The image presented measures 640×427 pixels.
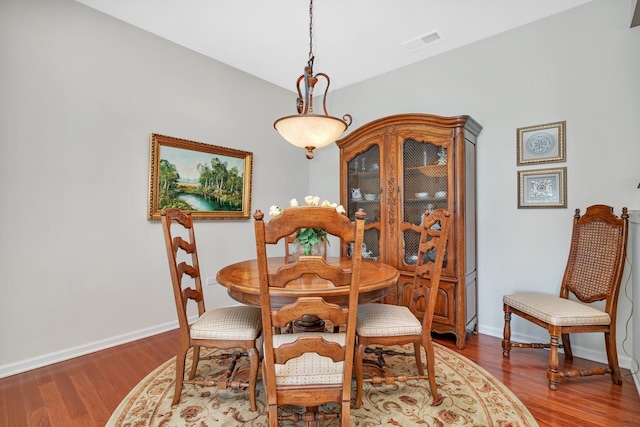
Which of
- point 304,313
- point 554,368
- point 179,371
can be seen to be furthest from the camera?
point 554,368

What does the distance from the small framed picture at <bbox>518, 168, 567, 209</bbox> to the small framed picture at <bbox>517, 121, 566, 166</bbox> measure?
0.10m

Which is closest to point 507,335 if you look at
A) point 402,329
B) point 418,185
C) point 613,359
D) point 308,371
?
point 613,359

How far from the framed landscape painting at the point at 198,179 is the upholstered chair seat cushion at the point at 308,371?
207cm

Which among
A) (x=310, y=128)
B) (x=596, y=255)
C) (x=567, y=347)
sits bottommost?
(x=567, y=347)

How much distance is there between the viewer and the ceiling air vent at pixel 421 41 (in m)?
2.81

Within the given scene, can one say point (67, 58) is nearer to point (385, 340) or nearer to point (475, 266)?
point (385, 340)

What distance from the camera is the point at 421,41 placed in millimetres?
2898

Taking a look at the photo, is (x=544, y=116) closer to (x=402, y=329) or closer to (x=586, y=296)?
(x=586, y=296)

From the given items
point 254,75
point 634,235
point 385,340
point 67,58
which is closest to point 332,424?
point 385,340

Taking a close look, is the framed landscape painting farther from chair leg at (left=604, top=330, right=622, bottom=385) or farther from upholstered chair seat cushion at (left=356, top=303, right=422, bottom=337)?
chair leg at (left=604, top=330, right=622, bottom=385)

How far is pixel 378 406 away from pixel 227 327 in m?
0.95

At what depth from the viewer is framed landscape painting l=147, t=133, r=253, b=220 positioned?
2826 millimetres

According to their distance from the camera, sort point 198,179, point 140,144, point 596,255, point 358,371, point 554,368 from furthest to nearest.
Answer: point 198,179, point 140,144, point 596,255, point 554,368, point 358,371

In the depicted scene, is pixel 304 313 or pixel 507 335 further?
pixel 507 335
